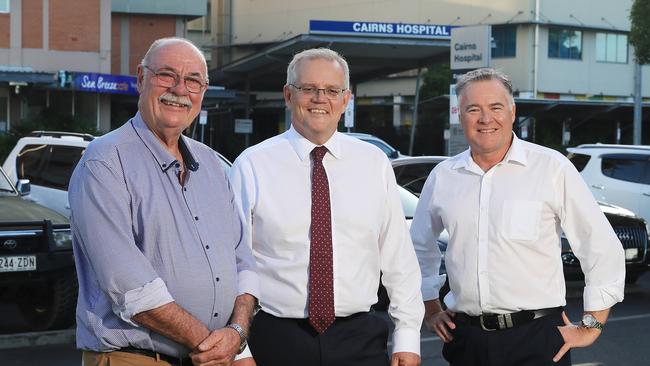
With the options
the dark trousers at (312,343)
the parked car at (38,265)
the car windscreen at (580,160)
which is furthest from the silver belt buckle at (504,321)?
the car windscreen at (580,160)

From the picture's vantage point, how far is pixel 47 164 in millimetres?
12969

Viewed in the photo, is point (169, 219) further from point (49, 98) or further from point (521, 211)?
point (49, 98)

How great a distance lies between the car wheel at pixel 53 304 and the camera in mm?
8516

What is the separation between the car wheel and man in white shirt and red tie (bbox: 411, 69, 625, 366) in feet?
16.9

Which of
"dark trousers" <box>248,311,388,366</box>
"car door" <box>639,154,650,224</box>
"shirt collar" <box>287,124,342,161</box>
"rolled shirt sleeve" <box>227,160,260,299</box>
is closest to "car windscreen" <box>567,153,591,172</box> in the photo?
"car door" <box>639,154,650,224</box>

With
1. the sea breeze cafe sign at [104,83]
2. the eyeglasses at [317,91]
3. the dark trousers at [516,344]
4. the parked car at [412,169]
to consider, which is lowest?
the dark trousers at [516,344]

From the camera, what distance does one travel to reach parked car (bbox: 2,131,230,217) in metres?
12.7

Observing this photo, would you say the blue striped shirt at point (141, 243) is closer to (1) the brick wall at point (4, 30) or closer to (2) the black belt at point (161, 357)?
(2) the black belt at point (161, 357)

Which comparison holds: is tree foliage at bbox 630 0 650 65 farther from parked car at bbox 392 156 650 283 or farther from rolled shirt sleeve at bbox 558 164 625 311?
rolled shirt sleeve at bbox 558 164 625 311

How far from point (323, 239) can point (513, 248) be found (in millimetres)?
901

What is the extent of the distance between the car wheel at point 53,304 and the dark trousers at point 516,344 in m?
5.29

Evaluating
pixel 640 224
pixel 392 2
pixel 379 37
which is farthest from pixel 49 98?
pixel 640 224

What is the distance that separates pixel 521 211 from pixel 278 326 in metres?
1.21

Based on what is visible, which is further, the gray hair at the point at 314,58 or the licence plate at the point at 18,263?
the licence plate at the point at 18,263
